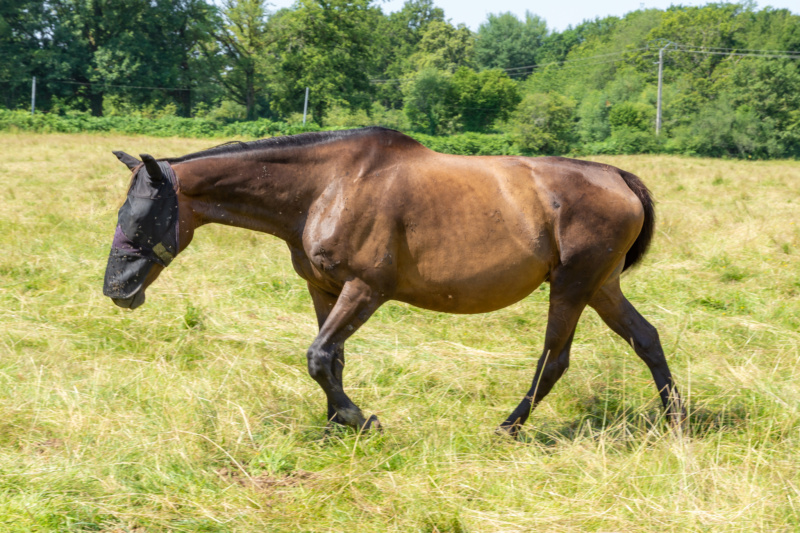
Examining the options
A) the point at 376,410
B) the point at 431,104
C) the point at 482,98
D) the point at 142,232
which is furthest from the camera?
the point at 482,98

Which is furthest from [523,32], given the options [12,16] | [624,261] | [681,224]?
[624,261]

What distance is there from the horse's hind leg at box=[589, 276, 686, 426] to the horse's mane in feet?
6.52

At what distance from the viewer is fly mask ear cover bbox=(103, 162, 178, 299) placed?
390 centimetres

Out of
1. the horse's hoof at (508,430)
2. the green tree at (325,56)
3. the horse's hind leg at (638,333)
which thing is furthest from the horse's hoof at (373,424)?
the green tree at (325,56)

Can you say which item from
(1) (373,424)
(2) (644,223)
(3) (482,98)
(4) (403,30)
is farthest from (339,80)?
(1) (373,424)

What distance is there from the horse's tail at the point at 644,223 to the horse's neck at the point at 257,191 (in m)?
2.32

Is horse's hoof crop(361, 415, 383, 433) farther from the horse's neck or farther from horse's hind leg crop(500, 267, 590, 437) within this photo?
the horse's neck

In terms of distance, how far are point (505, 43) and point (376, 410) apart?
94.8 metres

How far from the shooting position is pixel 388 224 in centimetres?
411

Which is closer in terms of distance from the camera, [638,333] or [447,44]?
[638,333]

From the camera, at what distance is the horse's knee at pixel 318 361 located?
401 cm

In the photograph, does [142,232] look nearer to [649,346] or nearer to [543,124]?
[649,346]

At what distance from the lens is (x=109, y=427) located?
13.5 ft

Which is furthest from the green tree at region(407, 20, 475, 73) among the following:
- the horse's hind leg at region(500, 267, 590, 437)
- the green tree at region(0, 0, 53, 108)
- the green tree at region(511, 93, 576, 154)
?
the horse's hind leg at region(500, 267, 590, 437)
